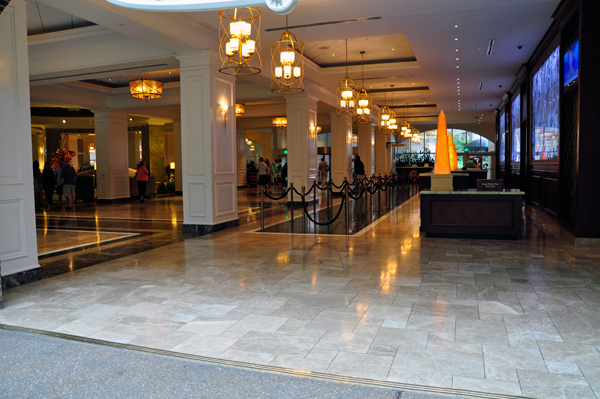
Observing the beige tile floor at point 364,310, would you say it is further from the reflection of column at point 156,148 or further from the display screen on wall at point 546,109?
the reflection of column at point 156,148

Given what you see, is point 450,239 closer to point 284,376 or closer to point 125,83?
point 284,376

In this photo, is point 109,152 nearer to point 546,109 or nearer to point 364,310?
point 546,109

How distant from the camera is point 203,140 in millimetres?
8180

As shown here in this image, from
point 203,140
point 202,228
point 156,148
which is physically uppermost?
point 156,148

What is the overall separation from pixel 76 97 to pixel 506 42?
1152cm

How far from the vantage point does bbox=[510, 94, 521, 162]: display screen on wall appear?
1312 cm

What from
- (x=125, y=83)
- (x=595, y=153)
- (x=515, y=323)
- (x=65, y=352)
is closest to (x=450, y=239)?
(x=595, y=153)

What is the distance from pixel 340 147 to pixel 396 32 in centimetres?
913

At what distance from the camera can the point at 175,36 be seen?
7145 millimetres

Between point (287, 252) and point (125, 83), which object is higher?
point (125, 83)

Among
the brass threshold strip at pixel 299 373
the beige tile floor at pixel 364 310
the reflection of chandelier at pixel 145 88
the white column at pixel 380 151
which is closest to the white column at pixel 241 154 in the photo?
the white column at pixel 380 151

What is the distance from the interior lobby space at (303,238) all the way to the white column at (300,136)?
57mm

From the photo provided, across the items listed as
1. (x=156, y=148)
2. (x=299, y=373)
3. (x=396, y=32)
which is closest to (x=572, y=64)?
(x=396, y=32)

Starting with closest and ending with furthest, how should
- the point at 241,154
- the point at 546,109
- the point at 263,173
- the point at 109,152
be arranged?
the point at 546,109 < the point at 109,152 < the point at 263,173 < the point at 241,154
